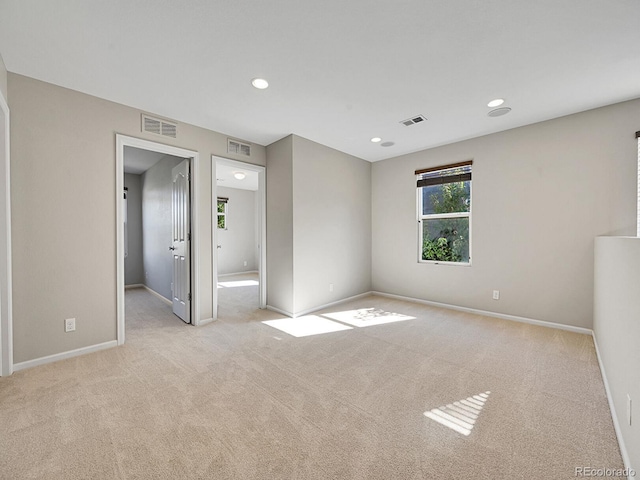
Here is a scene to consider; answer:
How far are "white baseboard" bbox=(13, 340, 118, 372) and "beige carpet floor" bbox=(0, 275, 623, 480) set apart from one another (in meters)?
0.08

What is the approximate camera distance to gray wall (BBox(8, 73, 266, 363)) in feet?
7.80

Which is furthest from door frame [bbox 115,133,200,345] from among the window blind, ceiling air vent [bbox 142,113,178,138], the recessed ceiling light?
the window blind

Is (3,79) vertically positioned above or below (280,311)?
above

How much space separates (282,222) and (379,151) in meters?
2.17

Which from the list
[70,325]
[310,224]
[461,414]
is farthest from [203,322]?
[461,414]

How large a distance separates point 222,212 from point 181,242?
4208 millimetres

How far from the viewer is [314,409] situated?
72.2 inches

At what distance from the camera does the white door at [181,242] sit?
3627 mm

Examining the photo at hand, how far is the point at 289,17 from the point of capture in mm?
1767

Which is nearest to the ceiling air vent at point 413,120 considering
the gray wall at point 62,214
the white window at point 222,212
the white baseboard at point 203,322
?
the gray wall at point 62,214

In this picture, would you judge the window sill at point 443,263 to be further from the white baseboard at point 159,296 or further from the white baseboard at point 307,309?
the white baseboard at point 159,296

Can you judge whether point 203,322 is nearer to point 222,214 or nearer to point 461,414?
point 461,414

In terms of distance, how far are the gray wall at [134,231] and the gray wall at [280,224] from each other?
3771 mm

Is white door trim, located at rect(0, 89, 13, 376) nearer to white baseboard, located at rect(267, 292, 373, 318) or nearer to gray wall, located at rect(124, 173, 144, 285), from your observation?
white baseboard, located at rect(267, 292, 373, 318)
